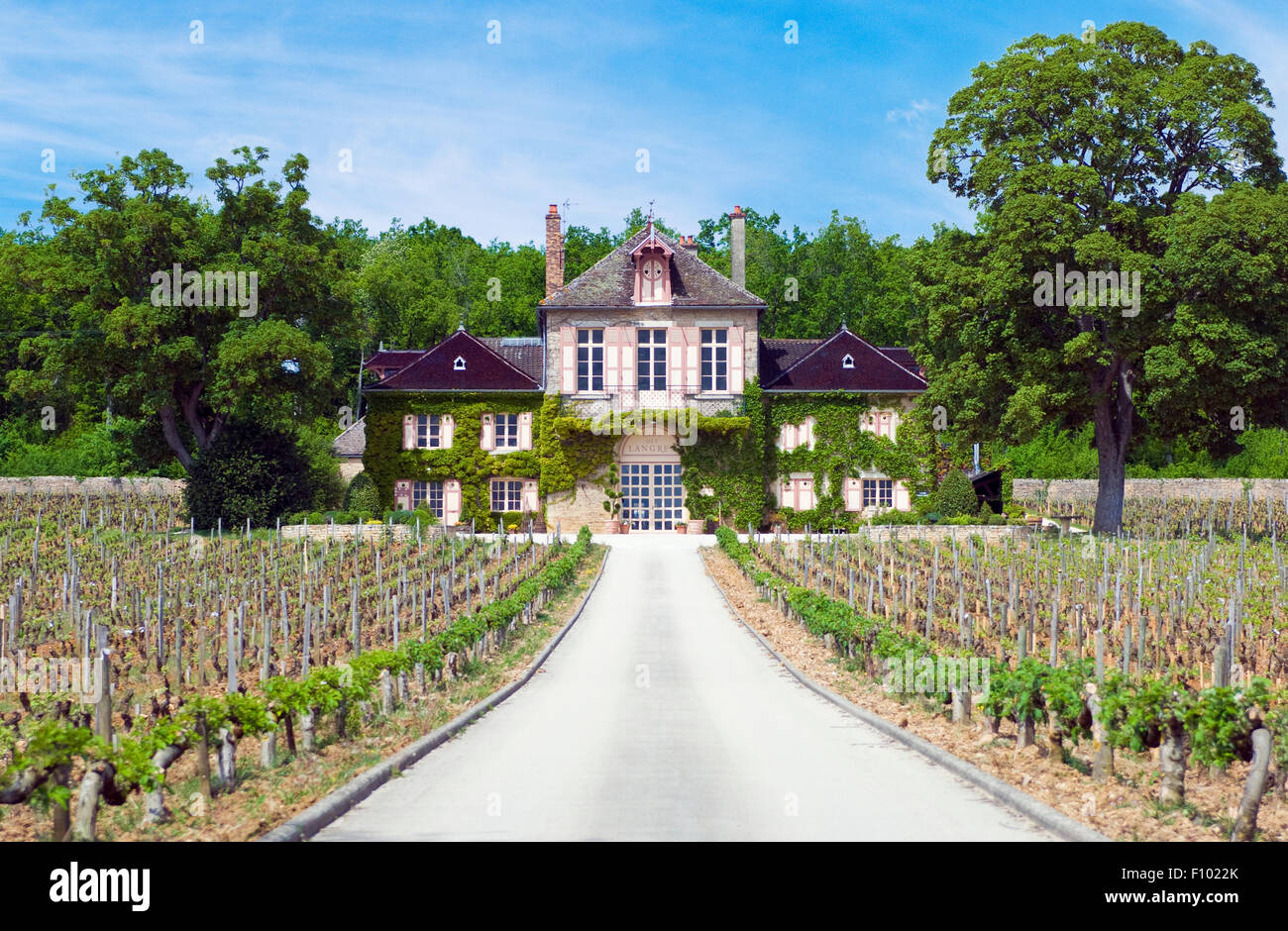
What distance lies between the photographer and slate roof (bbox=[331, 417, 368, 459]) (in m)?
45.8

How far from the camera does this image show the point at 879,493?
131 ft

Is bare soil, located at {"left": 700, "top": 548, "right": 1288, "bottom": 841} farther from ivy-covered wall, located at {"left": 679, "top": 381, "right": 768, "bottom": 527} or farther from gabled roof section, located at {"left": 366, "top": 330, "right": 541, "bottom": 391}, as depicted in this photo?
gabled roof section, located at {"left": 366, "top": 330, "right": 541, "bottom": 391}

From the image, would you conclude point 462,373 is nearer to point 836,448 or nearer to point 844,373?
point 836,448

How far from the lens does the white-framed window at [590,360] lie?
128 feet

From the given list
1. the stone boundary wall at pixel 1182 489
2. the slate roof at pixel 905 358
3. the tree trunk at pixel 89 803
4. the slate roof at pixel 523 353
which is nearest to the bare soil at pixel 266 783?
the tree trunk at pixel 89 803

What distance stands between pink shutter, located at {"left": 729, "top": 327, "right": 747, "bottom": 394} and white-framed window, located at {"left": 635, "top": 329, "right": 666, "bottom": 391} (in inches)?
88.0

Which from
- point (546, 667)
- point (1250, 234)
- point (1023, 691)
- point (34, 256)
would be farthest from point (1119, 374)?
point (34, 256)

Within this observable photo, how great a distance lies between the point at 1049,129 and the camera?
3225 centimetres

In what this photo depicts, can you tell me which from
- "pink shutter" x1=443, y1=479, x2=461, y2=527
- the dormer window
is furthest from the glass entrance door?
"pink shutter" x1=443, y1=479, x2=461, y2=527

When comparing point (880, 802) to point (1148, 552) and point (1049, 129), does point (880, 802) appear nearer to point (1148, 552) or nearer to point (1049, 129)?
point (1148, 552)

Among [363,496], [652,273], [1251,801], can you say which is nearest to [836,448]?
[652,273]

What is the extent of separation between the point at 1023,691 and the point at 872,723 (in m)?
2.33

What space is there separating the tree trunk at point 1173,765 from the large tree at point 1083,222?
74.2 feet

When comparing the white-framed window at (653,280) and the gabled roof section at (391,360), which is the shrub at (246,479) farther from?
the gabled roof section at (391,360)
